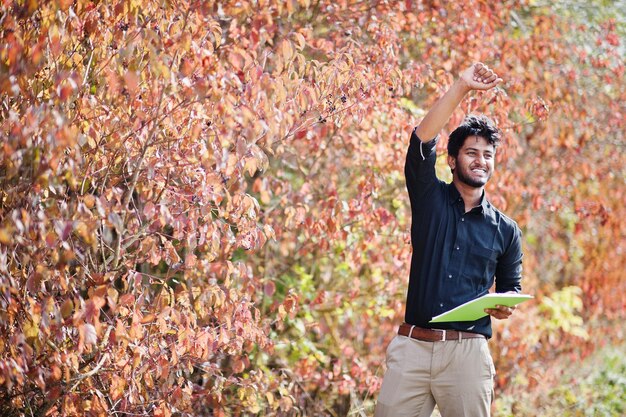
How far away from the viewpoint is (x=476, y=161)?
3.87 metres

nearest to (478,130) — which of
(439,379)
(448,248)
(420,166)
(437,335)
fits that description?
(420,166)

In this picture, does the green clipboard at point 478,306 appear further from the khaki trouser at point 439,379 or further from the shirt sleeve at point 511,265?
the shirt sleeve at point 511,265

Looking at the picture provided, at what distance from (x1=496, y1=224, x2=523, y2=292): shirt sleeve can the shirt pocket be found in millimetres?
107

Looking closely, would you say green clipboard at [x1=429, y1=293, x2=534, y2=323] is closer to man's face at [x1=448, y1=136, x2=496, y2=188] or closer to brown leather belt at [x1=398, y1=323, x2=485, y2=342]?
brown leather belt at [x1=398, y1=323, x2=485, y2=342]

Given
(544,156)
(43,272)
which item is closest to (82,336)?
(43,272)

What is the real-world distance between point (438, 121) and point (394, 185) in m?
2.81

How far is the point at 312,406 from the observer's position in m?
6.10

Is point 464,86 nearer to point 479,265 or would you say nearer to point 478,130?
point 478,130

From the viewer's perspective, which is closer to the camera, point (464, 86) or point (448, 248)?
point (464, 86)

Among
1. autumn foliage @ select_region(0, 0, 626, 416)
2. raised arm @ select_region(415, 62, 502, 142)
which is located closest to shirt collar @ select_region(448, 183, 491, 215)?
raised arm @ select_region(415, 62, 502, 142)

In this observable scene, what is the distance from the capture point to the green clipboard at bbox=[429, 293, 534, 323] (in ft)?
11.2

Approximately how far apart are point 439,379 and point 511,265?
64 cm

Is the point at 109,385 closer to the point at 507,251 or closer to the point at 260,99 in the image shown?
the point at 260,99

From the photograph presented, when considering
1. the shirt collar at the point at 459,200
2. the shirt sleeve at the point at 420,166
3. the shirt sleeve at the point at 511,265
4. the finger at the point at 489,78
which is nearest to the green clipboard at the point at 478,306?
the shirt sleeve at the point at 511,265
